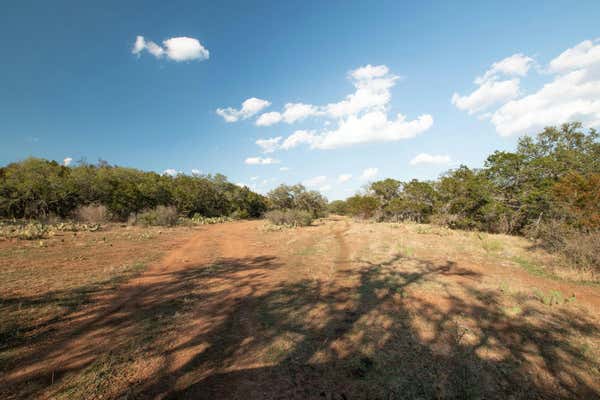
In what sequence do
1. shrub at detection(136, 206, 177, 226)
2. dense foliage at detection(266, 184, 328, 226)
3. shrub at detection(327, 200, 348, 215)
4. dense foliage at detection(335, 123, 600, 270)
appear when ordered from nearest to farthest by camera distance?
1. dense foliage at detection(335, 123, 600, 270)
2. shrub at detection(136, 206, 177, 226)
3. dense foliage at detection(266, 184, 328, 226)
4. shrub at detection(327, 200, 348, 215)

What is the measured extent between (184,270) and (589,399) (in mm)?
11345

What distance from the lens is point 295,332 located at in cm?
489

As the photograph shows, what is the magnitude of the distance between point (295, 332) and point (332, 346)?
89 centimetres

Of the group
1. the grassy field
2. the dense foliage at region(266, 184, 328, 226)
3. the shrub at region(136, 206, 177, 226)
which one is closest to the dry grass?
the grassy field

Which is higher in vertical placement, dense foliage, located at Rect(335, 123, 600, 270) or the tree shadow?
dense foliage, located at Rect(335, 123, 600, 270)

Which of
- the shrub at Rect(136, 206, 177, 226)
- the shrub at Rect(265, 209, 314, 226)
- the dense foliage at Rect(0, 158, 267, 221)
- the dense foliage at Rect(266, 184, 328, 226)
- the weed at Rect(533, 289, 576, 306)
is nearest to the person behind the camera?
the weed at Rect(533, 289, 576, 306)

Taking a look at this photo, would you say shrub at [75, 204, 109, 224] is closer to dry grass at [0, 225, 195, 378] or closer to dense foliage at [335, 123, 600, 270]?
dry grass at [0, 225, 195, 378]

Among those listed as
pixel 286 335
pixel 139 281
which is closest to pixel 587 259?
pixel 286 335

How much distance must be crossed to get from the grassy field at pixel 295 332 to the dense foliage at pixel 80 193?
26621 mm

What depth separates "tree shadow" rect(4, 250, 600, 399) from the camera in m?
3.45

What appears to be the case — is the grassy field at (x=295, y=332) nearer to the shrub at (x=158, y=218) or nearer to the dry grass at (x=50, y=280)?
A: the dry grass at (x=50, y=280)

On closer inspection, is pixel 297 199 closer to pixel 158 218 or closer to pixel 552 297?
pixel 158 218

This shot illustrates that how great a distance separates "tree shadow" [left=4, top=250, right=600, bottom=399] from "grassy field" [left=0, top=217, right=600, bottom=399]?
27mm

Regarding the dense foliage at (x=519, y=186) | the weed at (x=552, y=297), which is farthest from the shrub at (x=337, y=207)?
the weed at (x=552, y=297)
